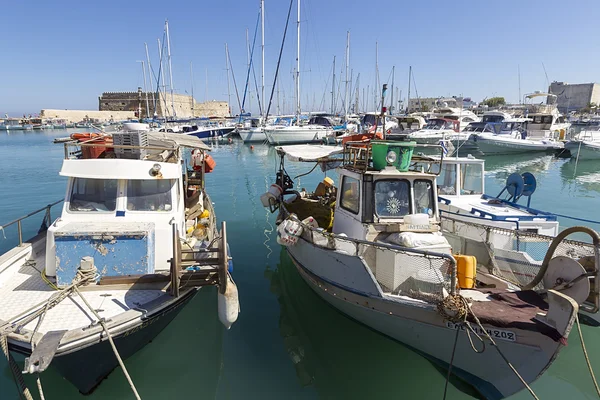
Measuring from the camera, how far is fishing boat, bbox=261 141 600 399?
16.6ft

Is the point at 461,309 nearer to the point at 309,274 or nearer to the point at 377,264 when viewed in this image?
the point at 377,264

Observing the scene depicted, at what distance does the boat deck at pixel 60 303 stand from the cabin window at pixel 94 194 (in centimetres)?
142

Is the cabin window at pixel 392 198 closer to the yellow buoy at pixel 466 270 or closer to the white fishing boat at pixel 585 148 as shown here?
the yellow buoy at pixel 466 270

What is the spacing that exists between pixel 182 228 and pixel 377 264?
13.3 ft

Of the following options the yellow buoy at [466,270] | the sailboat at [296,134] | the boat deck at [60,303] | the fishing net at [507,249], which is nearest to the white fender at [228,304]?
the boat deck at [60,303]

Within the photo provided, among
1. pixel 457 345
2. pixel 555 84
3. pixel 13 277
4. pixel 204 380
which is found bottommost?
pixel 204 380

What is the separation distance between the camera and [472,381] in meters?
5.75

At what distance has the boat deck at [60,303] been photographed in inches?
205

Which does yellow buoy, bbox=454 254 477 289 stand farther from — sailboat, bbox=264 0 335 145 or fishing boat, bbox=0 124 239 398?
sailboat, bbox=264 0 335 145

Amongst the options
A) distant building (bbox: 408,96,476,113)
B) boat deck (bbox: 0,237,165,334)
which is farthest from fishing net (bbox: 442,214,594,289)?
distant building (bbox: 408,96,476,113)

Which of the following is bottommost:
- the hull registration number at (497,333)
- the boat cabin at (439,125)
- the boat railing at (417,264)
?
the hull registration number at (497,333)

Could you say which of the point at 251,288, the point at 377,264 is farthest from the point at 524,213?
the point at 251,288

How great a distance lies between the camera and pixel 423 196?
7.67m

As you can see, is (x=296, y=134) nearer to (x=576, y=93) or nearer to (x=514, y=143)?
(x=514, y=143)
